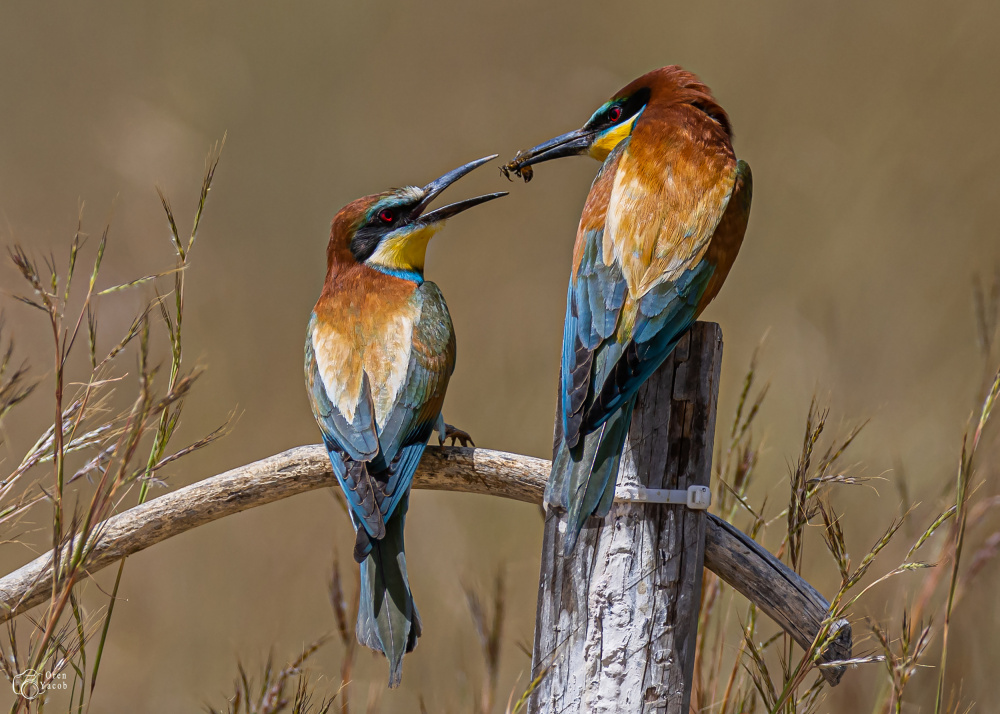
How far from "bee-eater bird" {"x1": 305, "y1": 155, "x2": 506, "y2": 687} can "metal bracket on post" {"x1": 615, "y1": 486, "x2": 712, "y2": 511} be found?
448mm

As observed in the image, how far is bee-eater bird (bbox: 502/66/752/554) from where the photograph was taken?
4.63ft

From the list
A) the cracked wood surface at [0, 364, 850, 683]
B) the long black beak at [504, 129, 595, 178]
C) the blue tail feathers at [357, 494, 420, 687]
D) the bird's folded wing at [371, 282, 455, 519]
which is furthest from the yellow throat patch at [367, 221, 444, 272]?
the blue tail feathers at [357, 494, 420, 687]

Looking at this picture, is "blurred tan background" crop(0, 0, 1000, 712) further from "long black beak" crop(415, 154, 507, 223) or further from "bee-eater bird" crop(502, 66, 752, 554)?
"bee-eater bird" crop(502, 66, 752, 554)

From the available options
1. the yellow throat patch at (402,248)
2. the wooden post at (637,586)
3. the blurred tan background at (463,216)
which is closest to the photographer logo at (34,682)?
the wooden post at (637,586)

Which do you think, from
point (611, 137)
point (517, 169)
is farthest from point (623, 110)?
point (517, 169)

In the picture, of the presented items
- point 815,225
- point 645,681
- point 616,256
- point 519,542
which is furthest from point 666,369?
point 815,225

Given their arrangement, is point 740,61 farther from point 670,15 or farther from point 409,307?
point 409,307

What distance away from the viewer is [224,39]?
4355 mm

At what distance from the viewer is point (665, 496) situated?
1.44m

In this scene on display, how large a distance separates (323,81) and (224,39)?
0.53 metres

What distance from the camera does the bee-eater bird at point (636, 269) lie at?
141 cm

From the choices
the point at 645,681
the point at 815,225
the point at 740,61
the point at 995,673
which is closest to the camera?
the point at 645,681

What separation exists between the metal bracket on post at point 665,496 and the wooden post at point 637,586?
13mm

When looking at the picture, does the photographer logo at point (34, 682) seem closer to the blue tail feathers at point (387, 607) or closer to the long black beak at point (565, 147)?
the blue tail feathers at point (387, 607)
